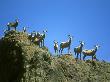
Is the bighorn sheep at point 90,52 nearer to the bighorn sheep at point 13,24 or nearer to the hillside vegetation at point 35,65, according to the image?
the hillside vegetation at point 35,65

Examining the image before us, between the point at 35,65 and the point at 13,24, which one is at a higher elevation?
the point at 13,24

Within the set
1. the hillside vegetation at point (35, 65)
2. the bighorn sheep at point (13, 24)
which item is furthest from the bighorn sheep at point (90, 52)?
the bighorn sheep at point (13, 24)

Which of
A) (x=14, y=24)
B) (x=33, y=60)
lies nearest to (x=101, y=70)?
(x=33, y=60)

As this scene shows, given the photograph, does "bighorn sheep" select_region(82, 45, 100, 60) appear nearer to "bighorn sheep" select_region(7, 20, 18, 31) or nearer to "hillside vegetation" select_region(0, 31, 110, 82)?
"hillside vegetation" select_region(0, 31, 110, 82)

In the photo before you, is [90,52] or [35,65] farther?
[90,52]

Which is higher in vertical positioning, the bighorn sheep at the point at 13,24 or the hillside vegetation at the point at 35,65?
the bighorn sheep at the point at 13,24

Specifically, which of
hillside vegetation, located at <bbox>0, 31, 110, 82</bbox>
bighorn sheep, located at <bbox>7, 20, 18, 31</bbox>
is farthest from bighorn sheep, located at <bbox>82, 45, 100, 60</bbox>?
bighorn sheep, located at <bbox>7, 20, 18, 31</bbox>

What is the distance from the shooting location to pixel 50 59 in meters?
43.0

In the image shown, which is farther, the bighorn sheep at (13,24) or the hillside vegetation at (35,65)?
the bighorn sheep at (13,24)

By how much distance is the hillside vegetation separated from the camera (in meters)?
41.7

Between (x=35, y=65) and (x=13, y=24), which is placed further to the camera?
(x=13, y=24)

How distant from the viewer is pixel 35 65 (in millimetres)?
41875

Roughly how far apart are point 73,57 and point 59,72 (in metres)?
3.75

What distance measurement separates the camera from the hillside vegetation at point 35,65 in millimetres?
41688
